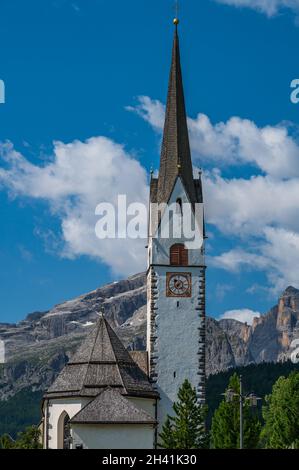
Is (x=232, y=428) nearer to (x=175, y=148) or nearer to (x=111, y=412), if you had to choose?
(x=111, y=412)

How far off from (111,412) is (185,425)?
6310 millimetres

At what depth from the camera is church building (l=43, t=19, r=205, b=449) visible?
3059 inches

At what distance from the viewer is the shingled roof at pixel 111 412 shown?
75.6 m

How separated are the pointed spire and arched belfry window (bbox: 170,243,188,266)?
14.1 ft

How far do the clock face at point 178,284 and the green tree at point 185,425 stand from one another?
27.5 ft

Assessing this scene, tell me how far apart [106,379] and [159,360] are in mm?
6285

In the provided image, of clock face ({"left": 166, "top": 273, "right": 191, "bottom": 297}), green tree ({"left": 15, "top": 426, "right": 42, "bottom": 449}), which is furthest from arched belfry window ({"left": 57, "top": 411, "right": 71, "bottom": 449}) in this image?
clock face ({"left": 166, "top": 273, "right": 191, "bottom": 297})

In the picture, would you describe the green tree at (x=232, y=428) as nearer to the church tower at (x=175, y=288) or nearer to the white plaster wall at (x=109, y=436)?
the church tower at (x=175, y=288)

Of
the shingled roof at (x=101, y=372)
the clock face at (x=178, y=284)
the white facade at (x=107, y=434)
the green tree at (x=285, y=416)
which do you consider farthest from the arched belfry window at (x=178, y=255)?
the green tree at (x=285, y=416)

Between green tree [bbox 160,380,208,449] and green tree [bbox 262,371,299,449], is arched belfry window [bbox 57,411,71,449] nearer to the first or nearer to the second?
green tree [bbox 160,380,208,449]

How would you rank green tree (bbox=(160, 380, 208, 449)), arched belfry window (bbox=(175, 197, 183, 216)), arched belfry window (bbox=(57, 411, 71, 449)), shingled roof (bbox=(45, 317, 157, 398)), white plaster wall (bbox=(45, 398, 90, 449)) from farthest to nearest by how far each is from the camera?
arched belfry window (bbox=(175, 197, 183, 216)) < arched belfry window (bbox=(57, 411, 71, 449)) < shingled roof (bbox=(45, 317, 157, 398)) < white plaster wall (bbox=(45, 398, 90, 449)) < green tree (bbox=(160, 380, 208, 449))
